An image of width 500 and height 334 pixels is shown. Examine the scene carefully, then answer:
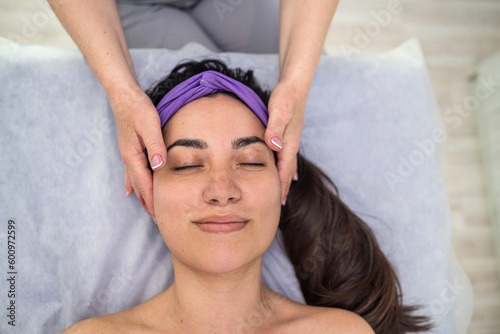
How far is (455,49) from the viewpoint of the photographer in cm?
260

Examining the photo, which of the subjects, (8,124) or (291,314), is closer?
(291,314)

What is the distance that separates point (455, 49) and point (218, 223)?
229 cm

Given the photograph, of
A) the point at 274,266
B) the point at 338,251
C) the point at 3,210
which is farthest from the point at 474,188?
the point at 3,210

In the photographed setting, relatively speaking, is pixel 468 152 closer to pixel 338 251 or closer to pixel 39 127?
pixel 338 251

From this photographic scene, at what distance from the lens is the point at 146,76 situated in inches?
61.5

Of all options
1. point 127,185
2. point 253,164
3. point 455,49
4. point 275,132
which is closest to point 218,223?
point 253,164

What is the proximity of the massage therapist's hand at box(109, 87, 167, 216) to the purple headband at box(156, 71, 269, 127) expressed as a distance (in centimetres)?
7

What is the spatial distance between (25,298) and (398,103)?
157cm

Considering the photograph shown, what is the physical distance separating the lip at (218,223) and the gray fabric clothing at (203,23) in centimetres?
97

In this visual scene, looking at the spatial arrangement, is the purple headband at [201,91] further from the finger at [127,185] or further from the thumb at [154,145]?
the finger at [127,185]

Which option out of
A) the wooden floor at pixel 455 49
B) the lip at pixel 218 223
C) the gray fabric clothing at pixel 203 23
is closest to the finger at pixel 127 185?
the lip at pixel 218 223

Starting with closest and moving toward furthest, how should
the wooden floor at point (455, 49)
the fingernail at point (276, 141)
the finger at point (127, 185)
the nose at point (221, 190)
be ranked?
1. the nose at point (221, 190)
2. the fingernail at point (276, 141)
3. the finger at point (127, 185)
4. the wooden floor at point (455, 49)

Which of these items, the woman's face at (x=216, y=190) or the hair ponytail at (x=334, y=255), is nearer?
the woman's face at (x=216, y=190)

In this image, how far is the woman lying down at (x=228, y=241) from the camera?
1059 millimetres
